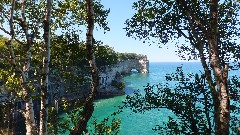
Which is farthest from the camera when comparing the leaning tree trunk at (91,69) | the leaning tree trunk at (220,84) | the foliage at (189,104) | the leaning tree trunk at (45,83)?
the foliage at (189,104)

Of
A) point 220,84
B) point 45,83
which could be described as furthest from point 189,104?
point 45,83

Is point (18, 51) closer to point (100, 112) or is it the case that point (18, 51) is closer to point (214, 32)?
point (214, 32)

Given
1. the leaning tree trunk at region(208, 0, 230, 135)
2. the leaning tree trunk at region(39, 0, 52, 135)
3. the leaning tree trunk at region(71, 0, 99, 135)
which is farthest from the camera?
the leaning tree trunk at region(39, 0, 52, 135)

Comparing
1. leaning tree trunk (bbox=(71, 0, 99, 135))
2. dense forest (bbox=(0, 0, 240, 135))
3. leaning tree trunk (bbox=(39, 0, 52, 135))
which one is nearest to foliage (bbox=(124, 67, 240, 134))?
dense forest (bbox=(0, 0, 240, 135))

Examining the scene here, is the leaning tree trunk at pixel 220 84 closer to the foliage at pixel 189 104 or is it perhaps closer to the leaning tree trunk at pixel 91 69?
the foliage at pixel 189 104

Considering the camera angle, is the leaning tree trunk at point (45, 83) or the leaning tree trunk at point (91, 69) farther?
the leaning tree trunk at point (45, 83)

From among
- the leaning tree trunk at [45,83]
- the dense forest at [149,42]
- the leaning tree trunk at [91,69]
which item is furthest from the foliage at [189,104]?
the leaning tree trunk at [45,83]

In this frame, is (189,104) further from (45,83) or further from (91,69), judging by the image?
(45,83)

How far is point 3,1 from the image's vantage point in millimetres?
14383

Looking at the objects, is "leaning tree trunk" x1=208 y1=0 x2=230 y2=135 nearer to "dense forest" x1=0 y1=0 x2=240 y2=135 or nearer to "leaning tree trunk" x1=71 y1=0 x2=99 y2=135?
"dense forest" x1=0 y1=0 x2=240 y2=135

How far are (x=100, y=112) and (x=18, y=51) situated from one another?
5961 cm

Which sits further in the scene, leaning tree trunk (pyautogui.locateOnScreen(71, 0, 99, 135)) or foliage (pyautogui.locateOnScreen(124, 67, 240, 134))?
foliage (pyautogui.locateOnScreen(124, 67, 240, 134))

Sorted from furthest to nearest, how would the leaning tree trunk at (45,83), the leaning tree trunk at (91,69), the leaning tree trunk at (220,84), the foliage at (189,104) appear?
1. the foliage at (189,104)
2. the leaning tree trunk at (45,83)
3. the leaning tree trunk at (220,84)
4. the leaning tree trunk at (91,69)

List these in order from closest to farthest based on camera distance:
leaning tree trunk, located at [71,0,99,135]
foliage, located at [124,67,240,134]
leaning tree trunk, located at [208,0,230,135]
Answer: leaning tree trunk, located at [71,0,99,135], leaning tree trunk, located at [208,0,230,135], foliage, located at [124,67,240,134]
